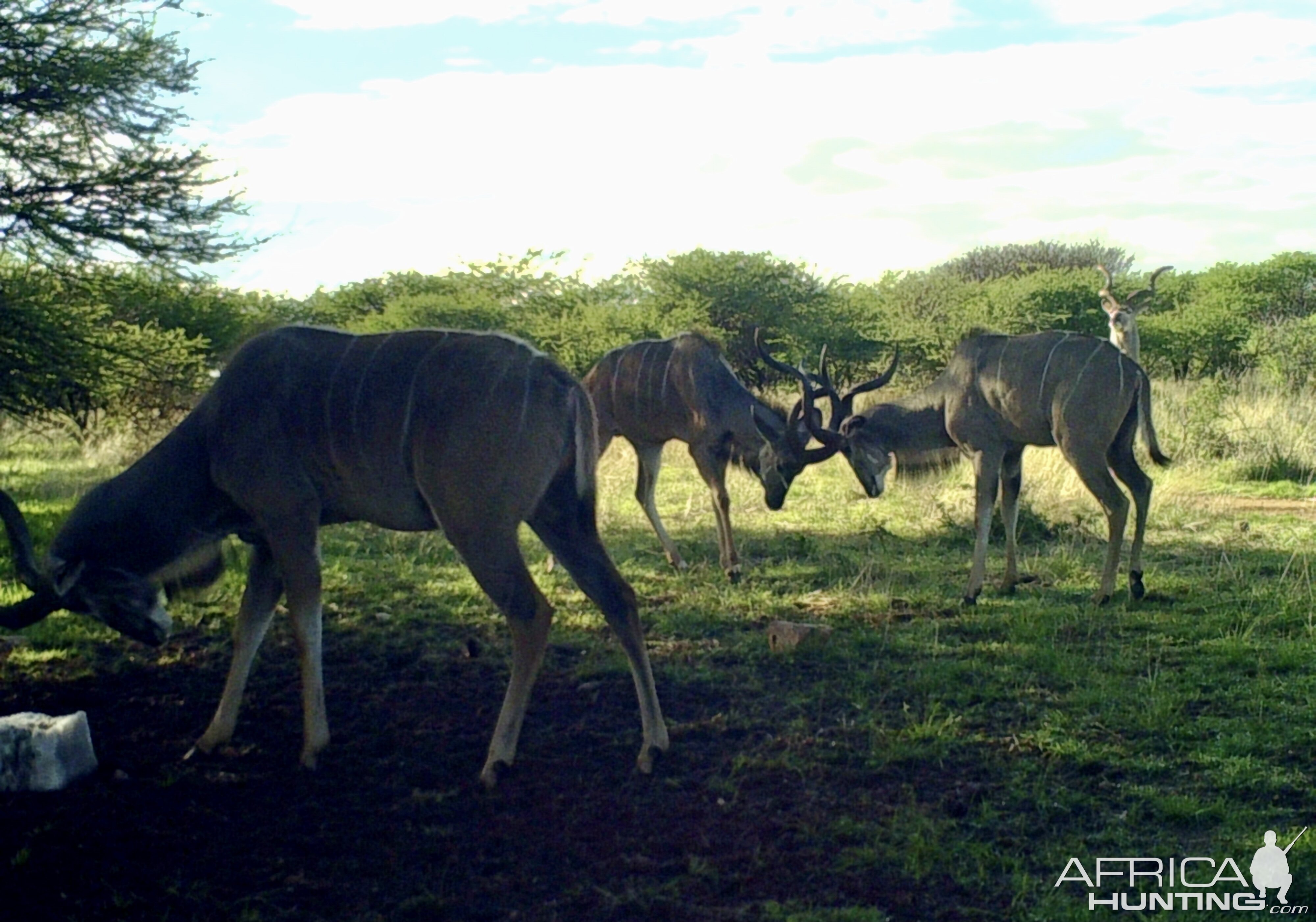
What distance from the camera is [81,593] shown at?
5102 millimetres

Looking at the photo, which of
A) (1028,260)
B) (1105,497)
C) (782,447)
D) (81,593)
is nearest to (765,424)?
(782,447)

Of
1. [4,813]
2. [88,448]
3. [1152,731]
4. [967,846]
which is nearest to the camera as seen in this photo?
[967,846]

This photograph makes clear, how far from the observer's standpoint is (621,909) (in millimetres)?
3662

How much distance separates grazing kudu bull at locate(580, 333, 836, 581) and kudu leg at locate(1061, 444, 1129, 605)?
72.6 inches

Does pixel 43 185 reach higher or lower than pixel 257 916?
higher

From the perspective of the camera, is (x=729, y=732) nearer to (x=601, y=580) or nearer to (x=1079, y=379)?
(x=601, y=580)

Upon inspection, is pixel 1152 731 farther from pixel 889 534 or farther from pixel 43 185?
pixel 43 185

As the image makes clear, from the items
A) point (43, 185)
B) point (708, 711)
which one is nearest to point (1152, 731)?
point (708, 711)

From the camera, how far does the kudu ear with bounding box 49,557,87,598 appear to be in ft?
16.4

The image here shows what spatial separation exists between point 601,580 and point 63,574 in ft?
6.83

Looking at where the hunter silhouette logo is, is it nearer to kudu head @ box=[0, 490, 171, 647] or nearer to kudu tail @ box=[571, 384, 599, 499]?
kudu tail @ box=[571, 384, 599, 499]

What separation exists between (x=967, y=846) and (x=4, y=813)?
10.3 feet
